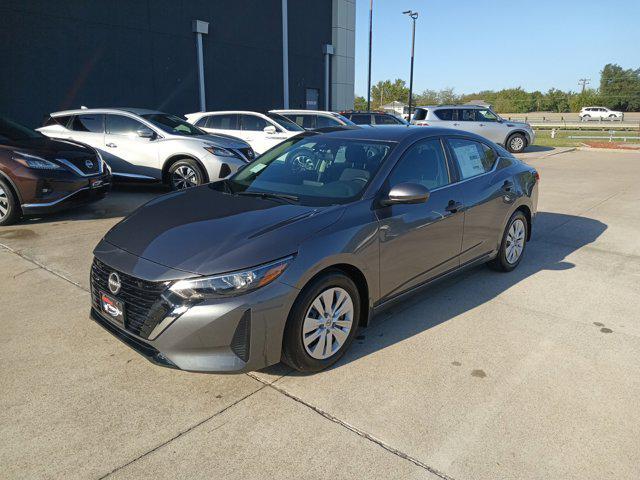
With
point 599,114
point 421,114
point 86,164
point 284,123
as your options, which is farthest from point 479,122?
point 599,114

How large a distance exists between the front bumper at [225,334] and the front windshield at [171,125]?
732 centimetres

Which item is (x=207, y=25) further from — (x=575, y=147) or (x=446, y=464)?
(x=446, y=464)

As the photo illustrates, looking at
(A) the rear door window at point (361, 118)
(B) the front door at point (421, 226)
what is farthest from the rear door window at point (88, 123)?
(A) the rear door window at point (361, 118)

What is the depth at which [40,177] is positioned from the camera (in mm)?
6691

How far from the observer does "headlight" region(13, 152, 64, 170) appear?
264 inches

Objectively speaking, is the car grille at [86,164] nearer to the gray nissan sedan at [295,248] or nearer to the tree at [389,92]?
the gray nissan sedan at [295,248]

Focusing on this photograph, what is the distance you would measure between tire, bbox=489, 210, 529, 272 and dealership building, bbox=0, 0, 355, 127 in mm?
13110

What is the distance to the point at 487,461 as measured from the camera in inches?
97.2

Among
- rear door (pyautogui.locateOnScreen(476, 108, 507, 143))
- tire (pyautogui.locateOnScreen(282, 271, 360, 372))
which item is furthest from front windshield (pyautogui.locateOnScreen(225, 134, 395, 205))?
rear door (pyautogui.locateOnScreen(476, 108, 507, 143))

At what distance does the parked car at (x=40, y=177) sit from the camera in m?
6.66

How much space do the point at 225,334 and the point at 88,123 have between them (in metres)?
8.40

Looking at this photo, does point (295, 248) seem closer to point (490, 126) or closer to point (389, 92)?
point (490, 126)

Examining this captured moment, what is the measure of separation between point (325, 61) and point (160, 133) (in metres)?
16.1

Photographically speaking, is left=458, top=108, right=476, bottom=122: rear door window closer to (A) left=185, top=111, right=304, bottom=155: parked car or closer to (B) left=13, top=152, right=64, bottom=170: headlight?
(A) left=185, top=111, right=304, bottom=155: parked car
